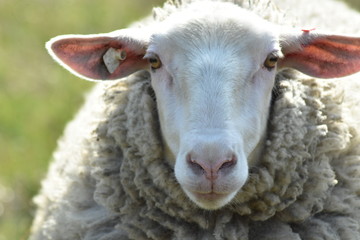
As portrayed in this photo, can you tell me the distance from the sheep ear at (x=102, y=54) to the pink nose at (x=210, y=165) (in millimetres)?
751

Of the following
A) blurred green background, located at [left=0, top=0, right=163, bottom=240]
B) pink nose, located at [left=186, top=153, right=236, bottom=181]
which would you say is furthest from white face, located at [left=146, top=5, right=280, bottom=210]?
blurred green background, located at [left=0, top=0, right=163, bottom=240]

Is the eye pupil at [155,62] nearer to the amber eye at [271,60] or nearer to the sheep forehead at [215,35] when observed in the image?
the sheep forehead at [215,35]

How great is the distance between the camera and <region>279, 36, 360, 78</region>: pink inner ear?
404 centimetres

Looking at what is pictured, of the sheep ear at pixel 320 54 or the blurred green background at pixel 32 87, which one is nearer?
the sheep ear at pixel 320 54

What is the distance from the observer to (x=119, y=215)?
4180 mm

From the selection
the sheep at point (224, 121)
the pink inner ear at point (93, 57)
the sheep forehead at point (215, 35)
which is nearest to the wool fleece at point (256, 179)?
the sheep at point (224, 121)

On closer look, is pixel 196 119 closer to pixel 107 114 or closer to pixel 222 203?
pixel 222 203

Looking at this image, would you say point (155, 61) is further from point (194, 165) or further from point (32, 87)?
point (32, 87)

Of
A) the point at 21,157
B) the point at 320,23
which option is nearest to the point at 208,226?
the point at 320,23

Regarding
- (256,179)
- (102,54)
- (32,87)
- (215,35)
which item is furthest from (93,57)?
(32,87)

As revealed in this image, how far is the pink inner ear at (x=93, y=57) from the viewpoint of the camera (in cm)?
407

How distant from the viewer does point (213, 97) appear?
12.1 feet

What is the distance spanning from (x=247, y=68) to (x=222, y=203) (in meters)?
0.60

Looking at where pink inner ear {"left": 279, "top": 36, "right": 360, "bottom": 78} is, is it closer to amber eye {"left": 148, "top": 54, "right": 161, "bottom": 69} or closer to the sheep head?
the sheep head
